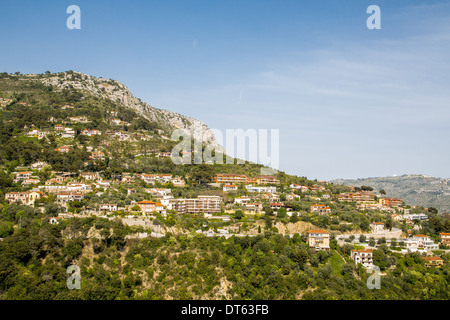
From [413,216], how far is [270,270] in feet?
70.1

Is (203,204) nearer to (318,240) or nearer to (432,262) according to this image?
(318,240)

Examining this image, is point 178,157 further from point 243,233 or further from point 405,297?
point 405,297

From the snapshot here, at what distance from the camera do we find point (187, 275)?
2552 cm

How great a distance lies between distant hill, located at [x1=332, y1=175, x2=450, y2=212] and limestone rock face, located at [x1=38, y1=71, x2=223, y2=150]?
46.9m

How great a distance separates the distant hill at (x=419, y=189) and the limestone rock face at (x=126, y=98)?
4694cm

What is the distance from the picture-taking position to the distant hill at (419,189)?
291ft

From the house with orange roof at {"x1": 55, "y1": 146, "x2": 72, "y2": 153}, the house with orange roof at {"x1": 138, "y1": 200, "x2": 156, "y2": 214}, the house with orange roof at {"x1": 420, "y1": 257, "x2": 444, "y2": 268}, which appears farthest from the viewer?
the house with orange roof at {"x1": 55, "y1": 146, "x2": 72, "y2": 153}

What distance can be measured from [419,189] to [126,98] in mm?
74734

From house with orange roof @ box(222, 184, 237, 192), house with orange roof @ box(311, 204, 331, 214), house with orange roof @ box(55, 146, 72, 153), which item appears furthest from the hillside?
house with orange roof @ box(311, 204, 331, 214)

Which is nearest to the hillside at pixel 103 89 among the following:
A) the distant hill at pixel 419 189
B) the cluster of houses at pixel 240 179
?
the cluster of houses at pixel 240 179

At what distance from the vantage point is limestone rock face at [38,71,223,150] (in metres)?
74.1

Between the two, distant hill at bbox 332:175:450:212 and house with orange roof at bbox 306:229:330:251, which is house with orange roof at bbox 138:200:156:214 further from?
distant hill at bbox 332:175:450:212

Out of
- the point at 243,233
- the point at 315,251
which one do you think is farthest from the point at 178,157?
the point at 315,251

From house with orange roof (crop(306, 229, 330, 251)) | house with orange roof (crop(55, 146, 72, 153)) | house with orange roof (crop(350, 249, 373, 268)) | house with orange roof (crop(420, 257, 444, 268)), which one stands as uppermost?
house with orange roof (crop(55, 146, 72, 153))
